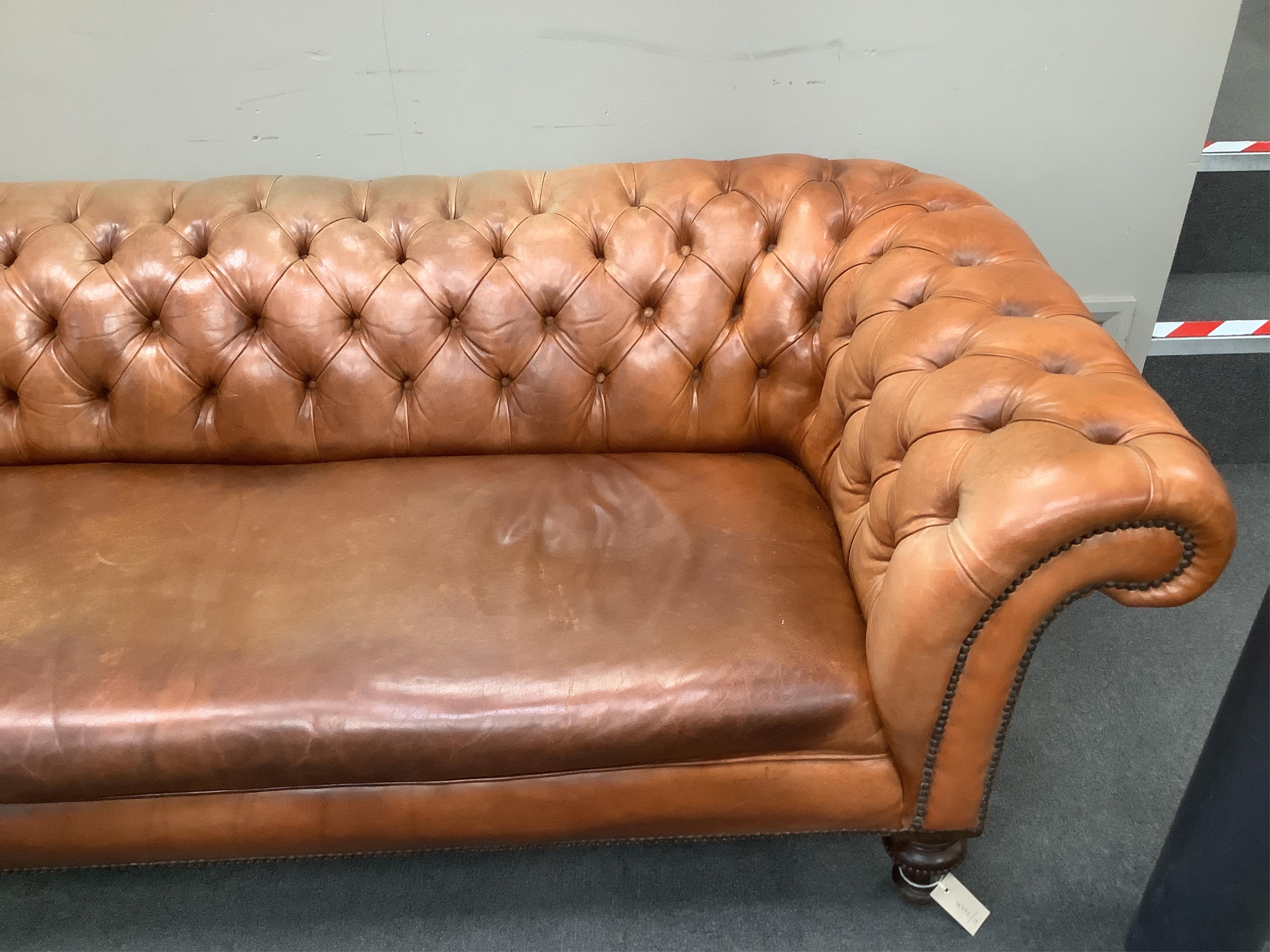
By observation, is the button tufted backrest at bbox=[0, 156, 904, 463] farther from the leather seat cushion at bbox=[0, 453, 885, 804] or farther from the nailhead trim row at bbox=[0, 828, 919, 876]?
the nailhead trim row at bbox=[0, 828, 919, 876]

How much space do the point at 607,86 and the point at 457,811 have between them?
4.29 feet

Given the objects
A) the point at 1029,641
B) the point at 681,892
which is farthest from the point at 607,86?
the point at 681,892

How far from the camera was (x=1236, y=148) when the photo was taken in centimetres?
210

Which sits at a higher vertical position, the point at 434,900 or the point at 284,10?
the point at 284,10

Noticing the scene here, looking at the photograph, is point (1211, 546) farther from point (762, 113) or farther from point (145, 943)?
point (145, 943)

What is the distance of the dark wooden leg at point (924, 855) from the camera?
1.28 m

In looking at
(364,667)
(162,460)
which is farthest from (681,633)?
(162,460)

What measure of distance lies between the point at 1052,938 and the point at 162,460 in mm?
1614

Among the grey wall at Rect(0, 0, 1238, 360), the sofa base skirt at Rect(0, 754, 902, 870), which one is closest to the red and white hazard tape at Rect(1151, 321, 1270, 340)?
the grey wall at Rect(0, 0, 1238, 360)

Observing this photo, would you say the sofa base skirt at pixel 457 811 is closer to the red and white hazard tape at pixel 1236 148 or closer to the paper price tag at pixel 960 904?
the paper price tag at pixel 960 904

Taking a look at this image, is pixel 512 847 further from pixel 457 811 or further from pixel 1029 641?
pixel 1029 641

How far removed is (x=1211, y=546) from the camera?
98 centimetres

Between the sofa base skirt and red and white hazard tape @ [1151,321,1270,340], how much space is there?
143cm

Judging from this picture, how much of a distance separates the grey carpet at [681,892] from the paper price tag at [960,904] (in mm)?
15
